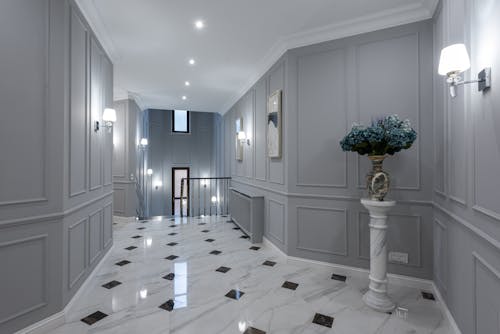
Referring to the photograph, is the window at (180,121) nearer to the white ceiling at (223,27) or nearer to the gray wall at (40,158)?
the white ceiling at (223,27)

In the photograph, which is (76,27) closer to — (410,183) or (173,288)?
(173,288)

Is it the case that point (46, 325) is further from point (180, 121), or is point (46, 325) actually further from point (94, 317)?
point (180, 121)

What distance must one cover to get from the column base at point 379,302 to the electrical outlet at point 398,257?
60 centimetres

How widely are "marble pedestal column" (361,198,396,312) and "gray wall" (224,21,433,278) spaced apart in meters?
0.59

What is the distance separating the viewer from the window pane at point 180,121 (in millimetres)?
10758

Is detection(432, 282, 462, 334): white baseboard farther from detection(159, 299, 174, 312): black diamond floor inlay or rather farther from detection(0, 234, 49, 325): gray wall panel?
detection(0, 234, 49, 325): gray wall panel

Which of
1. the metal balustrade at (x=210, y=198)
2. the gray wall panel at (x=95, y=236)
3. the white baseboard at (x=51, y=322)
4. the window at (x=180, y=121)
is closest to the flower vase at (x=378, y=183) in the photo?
the white baseboard at (x=51, y=322)

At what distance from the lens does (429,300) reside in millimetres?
2506

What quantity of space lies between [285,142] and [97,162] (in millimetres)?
2547

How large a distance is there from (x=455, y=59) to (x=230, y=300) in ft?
9.11

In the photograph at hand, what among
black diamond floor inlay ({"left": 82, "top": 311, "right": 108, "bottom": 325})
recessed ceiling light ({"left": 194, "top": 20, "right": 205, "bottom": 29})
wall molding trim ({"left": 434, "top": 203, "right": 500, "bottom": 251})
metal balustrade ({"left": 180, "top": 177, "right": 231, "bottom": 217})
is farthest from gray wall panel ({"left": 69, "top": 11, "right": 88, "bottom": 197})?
metal balustrade ({"left": 180, "top": 177, "right": 231, "bottom": 217})

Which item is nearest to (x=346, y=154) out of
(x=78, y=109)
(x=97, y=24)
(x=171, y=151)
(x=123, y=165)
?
(x=78, y=109)

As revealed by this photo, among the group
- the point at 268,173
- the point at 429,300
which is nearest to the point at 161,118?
the point at 268,173

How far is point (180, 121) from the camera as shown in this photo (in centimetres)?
1083
